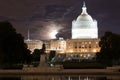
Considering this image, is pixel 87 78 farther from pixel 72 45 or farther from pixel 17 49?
pixel 72 45

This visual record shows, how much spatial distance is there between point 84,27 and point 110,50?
100392 millimetres

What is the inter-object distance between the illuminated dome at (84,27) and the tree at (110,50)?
297 feet

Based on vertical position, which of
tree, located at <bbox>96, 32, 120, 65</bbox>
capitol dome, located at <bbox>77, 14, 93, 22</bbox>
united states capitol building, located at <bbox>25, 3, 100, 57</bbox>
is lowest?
tree, located at <bbox>96, 32, 120, 65</bbox>

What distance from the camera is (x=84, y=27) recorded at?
18900 centimetres

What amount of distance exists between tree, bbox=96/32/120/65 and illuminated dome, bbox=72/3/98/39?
297 feet

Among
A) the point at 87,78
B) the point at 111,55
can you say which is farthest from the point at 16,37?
the point at 87,78

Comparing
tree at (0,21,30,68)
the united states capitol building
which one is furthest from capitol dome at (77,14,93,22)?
tree at (0,21,30,68)

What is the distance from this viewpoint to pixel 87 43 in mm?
193000

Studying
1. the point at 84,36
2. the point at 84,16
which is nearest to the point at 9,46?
the point at 84,16

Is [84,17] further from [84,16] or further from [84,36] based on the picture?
[84,36]

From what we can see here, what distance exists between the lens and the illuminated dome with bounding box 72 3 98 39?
189375mm

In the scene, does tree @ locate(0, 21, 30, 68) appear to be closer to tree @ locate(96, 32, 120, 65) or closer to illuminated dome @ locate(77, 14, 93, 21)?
tree @ locate(96, 32, 120, 65)

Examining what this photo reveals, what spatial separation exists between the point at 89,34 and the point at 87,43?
12.9 feet

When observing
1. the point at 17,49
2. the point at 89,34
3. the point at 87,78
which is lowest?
the point at 87,78
